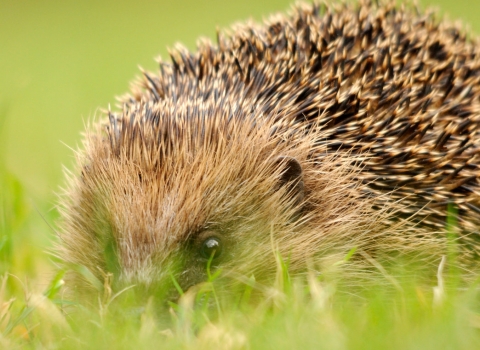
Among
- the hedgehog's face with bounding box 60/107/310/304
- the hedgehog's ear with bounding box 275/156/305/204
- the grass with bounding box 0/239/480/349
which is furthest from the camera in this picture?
the hedgehog's ear with bounding box 275/156/305/204

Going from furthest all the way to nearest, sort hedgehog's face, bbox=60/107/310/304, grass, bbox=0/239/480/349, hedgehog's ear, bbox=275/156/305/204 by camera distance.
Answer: hedgehog's ear, bbox=275/156/305/204
hedgehog's face, bbox=60/107/310/304
grass, bbox=0/239/480/349

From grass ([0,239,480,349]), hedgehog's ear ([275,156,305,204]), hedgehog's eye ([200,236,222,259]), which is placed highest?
hedgehog's ear ([275,156,305,204])

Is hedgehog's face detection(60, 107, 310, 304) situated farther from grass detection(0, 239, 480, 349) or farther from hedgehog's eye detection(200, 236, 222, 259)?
grass detection(0, 239, 480, 349)

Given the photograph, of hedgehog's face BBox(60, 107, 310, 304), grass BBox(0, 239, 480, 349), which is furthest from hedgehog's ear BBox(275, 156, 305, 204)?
grass BBox(0, 239, 480, 349)

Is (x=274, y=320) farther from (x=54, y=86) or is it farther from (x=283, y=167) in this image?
(x=54, y=86)

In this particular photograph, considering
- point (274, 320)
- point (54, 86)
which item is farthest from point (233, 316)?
point (54, 86)

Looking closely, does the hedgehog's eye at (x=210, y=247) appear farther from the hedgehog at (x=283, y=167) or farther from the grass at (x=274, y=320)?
the grass at (x=274, y=320)

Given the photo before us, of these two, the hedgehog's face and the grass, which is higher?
the hedgehog's face
